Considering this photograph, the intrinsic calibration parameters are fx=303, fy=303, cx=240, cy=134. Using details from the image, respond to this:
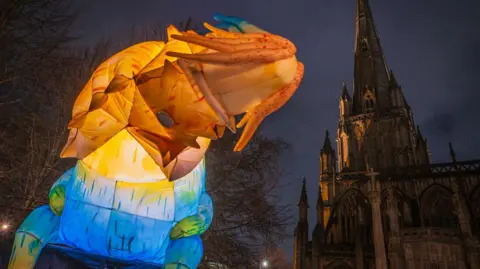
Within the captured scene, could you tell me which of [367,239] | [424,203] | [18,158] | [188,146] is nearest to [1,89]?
[18,158]

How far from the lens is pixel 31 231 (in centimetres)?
211

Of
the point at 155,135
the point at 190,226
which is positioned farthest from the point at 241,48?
the point at 190,226

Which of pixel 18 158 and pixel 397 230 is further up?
pixel 397 230

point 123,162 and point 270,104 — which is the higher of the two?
point 270,104

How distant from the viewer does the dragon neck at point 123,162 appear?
215cm

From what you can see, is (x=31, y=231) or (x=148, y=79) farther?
(x=31, y=231)

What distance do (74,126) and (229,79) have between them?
1.09 m

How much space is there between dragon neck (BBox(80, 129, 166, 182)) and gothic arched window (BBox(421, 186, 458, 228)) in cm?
2595

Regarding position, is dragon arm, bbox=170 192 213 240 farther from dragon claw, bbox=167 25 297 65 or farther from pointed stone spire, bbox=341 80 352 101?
pointed stone spire, bbox=341 80 352 101

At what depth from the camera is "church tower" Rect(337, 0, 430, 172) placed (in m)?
29.9

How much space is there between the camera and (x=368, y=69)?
39875mm

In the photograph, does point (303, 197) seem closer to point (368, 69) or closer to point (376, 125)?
point (376, 125)

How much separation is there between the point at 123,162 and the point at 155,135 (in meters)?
0.40

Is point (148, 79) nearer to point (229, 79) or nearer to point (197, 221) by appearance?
point (229, 79)
